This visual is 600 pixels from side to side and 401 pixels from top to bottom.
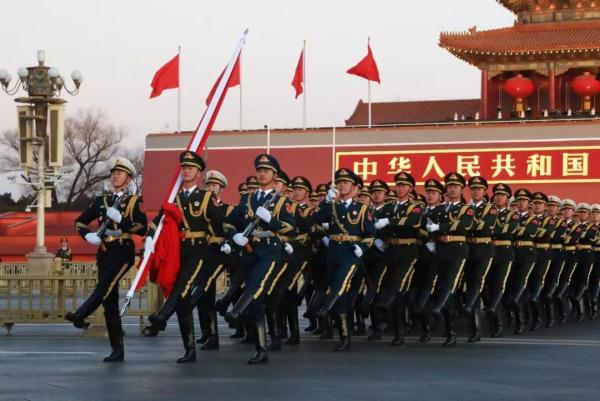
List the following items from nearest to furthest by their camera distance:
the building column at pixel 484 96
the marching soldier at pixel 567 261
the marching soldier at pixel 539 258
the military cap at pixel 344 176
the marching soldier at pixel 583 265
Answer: the military cap at pixel 344 176 < the marching soldier at pixel 539 258 < the marching soldier at pixel 567 261 < the marching soldier at pixel 583 265 < the building column at pixel 484 96

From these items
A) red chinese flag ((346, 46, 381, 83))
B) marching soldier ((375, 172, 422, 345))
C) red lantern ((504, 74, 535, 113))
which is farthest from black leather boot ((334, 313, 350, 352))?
red lantern ((504, 74, 535, 113))

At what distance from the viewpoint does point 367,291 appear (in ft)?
41.9

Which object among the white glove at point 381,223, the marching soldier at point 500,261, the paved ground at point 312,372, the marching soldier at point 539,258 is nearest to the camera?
the paved ground at point 312,372

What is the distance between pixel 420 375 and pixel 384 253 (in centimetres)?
337

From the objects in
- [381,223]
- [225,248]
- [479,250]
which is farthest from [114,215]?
[479,250]

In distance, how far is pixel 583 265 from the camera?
1656cm

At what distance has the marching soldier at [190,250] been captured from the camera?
990 cm

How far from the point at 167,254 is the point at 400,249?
308cm

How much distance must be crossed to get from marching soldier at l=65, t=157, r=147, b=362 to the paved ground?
1.07 feet

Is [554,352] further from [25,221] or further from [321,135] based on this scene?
[25,221]

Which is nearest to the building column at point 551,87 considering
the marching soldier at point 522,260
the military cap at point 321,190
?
the marching soldier at point 522,260

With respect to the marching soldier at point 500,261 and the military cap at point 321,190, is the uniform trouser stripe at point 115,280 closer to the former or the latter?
the marching soldier at point 500,261

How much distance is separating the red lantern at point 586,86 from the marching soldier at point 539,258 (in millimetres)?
23425

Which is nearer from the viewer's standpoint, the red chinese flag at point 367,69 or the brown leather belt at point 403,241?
the brown leather belt at point 403,241
